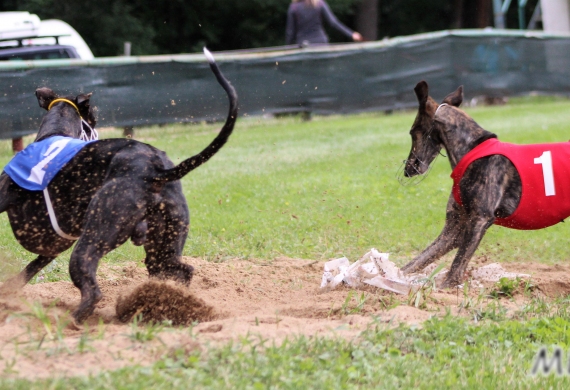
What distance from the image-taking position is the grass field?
4121 millimetres

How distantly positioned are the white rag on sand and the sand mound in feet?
4.36

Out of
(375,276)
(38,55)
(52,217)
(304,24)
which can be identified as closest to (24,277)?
(52,217)

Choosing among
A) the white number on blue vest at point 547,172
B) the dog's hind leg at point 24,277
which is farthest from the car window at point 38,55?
the white number on blue vest at point 547,172

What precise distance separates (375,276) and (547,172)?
1533mm

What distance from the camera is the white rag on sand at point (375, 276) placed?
19.2ft

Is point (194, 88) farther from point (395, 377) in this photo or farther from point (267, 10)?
point (267, 10)

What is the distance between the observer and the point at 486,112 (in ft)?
61.9

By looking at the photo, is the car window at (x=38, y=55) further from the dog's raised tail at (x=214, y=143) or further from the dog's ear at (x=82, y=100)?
the dog's raised tail at (x=214, y=143)

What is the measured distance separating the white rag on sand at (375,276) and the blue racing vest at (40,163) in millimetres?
2151

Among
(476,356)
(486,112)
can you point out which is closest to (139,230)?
(476,356)

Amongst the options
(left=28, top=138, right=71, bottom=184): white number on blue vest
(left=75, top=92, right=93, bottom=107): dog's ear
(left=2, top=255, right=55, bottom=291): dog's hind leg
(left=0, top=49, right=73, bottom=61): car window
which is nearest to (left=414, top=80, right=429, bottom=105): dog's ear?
(left=75, top=92, right=93, bottom=107): dog's ear

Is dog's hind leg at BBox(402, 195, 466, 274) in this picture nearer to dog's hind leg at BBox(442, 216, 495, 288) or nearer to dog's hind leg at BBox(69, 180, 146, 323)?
dog's hind leg at BBox(442, 216, 495, 288)

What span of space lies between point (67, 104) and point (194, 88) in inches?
362

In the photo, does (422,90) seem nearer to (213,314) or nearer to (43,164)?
(213,314)
